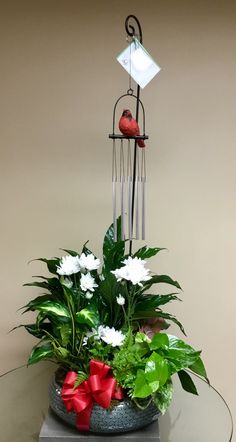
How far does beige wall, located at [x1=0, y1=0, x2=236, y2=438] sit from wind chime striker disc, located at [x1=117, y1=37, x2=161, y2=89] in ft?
0.89

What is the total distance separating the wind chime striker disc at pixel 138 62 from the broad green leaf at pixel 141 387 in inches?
28.9

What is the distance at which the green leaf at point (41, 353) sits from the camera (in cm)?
118

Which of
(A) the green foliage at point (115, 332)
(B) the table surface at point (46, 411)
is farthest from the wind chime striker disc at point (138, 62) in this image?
(B) the table surface at point (46, 411)

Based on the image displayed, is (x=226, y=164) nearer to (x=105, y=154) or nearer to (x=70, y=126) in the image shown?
(x=105, y=154)

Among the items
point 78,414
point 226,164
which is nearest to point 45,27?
point 226,164

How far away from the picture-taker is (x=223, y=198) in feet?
5.13

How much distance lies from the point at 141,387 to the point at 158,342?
4.8 inches

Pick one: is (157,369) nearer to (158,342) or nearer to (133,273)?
(158,342)

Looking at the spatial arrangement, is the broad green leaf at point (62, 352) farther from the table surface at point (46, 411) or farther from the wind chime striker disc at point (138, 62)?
the wind chime striker disc at point (138, 62)

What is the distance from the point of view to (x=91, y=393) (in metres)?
1.13

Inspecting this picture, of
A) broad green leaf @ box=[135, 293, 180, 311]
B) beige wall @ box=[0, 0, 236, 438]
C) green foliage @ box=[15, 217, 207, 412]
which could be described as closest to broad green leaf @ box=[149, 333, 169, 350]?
green foliage @ box=[15, 217, 207, 412]

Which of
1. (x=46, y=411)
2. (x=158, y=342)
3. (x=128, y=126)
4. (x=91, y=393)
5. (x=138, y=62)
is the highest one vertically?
(x=138, y=62)

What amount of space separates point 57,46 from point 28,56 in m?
0.10

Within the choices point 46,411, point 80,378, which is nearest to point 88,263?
point 80,378
